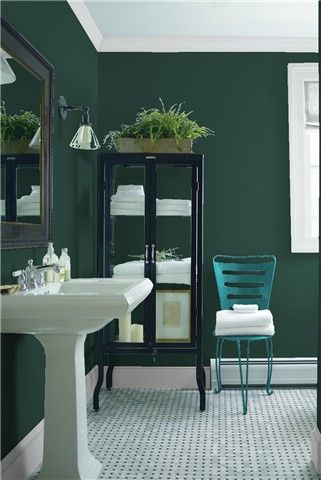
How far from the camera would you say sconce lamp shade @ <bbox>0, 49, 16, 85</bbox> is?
315 cm

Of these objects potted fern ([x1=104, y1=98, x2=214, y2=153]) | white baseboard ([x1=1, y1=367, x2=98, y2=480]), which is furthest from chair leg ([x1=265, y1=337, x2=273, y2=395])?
white baseboard ([x1=1, y1=367, x2=98, y2=480])

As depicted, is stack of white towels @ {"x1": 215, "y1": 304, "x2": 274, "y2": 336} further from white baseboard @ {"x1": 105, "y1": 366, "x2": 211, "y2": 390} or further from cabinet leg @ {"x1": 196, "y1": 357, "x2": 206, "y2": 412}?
white baseboard @ {"x1": 105, "y1": 366, "x2": 211, "y2": 390}

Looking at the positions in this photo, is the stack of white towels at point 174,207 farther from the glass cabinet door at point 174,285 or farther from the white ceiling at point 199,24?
the white ceiling at point 199,24

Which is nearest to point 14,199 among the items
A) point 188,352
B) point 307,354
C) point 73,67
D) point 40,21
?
point 40,21

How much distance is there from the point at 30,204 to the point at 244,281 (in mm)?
2351

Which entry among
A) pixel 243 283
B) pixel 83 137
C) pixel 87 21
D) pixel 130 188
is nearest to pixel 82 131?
pixel 83 137

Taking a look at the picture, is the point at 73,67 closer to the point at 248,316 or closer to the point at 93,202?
the point at 93,202

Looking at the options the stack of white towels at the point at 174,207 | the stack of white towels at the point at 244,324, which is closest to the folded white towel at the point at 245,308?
the stack of white towels at the point at 244,324

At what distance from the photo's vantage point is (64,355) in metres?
3.22

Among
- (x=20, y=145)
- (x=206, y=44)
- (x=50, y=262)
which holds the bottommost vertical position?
(x=50, y=262)

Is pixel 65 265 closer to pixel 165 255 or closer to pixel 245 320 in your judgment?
pixel 165 255

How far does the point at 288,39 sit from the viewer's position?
5.62 metres

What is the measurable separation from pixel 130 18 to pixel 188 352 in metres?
2.50

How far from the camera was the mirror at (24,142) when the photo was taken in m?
3.18
